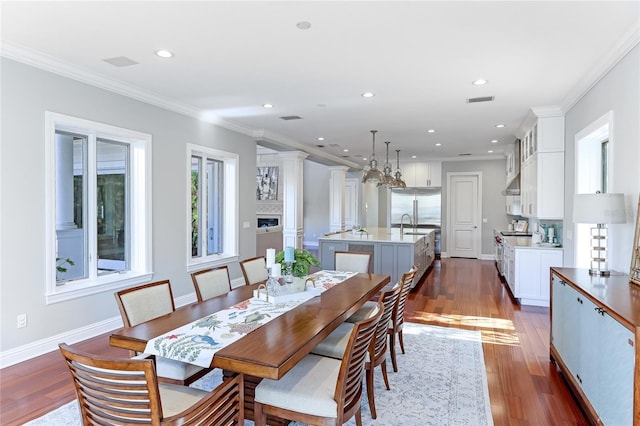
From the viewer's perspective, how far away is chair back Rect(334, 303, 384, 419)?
1842 millimetres

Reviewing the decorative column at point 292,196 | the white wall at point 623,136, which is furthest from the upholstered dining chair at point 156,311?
the decorative column at point 292,196

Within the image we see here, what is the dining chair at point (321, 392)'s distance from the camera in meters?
1.86

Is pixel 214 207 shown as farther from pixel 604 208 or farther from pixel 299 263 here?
pixel 604 208

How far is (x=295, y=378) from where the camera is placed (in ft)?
6.71

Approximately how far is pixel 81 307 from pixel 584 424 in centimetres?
431

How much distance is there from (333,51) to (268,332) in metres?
2.32

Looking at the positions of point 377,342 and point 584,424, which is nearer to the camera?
point 584,424

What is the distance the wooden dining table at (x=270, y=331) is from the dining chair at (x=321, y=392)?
0.20 m

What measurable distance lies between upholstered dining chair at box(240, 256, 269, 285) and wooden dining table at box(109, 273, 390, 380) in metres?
0.51

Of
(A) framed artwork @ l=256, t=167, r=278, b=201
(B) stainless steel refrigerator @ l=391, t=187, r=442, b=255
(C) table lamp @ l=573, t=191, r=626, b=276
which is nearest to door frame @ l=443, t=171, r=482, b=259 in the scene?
(B) stainless steel refrigerator @ l=391, t=187, r=442, b=255

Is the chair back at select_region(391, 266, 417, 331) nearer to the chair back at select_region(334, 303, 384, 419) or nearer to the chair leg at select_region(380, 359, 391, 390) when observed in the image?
the chair leg at select_region(380, 359, 391, 390)

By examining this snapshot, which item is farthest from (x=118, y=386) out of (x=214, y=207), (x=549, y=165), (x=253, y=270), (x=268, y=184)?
(x=268, y=184)

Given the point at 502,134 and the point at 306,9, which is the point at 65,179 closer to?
the point at 306,9

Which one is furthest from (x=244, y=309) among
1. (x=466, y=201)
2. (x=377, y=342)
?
(x=466, y=201)
